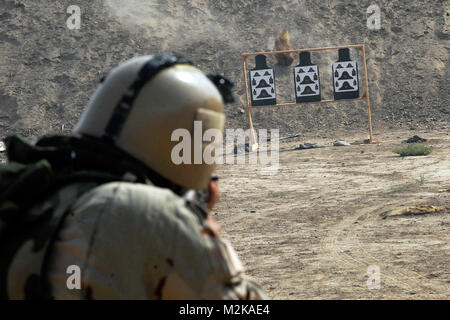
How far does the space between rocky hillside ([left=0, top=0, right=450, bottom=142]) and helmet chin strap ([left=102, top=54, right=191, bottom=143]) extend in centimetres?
1855

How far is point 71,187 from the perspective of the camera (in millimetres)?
1712

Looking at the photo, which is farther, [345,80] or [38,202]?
[345,80]

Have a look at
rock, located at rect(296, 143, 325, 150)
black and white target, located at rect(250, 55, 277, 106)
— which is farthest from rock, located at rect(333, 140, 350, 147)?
black and white target, located at rect(250, 55, 277, 106)

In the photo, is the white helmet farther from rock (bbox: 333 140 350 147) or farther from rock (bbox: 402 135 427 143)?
rock (bbox: 333 140 350 147)

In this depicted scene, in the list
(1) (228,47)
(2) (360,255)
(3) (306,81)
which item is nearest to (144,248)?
(2) (360,255)

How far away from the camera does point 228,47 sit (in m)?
23.7

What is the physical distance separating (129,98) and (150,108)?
0.05 m

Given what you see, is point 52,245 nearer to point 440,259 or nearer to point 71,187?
point 71,187

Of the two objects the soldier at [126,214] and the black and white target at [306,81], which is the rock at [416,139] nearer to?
the black and white target at [306,81]

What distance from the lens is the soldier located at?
1587 mm

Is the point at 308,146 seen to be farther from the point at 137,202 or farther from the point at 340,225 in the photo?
the point at 137,202

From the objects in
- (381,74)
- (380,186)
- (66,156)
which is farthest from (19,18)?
(66,156)

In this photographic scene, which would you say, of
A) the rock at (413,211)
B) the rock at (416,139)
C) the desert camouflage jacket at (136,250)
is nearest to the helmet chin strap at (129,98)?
the desert camouflage jacket at (136,250)

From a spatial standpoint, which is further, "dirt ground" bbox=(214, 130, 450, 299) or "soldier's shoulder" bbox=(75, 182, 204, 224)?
"dirt ground" bbox=(214, 130, 450, 299)
